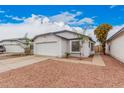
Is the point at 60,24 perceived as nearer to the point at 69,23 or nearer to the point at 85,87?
the point at 69,23

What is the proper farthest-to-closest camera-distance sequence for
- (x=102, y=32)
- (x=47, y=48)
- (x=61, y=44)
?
(x=102, y=32), (x=47, y=48), (x=61, y=44)

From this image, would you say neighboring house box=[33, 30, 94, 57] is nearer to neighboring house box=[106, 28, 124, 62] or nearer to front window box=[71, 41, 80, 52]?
front window box=[71, 41, 80, 52]

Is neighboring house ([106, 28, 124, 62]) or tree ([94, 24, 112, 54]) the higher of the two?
tree ([94, 24, 112, 54])

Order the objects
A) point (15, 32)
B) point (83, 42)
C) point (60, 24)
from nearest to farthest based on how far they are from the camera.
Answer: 1. point (83, 42)
2. point (60, 24)
3. point (15, 32)

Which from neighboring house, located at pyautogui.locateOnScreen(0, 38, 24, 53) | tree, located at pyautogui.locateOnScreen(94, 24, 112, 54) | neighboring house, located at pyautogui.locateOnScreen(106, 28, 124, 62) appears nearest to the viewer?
neighboring house, located at pyautogui.locateOnScreen(106, 28, 124, 62)

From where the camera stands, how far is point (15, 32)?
32.0 m

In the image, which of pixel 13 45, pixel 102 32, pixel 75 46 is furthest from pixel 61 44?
pixel 13 45

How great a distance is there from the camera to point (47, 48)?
58.5 ft

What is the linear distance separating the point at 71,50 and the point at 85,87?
12.0 metres

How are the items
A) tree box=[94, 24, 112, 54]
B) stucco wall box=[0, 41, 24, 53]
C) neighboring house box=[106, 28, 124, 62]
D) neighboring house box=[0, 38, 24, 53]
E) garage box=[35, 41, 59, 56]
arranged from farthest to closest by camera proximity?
tree box=[94, 24, 112, 54]
stucco wall box=[0, 41, 24, 53]
neighboring house box=[0, 38, 24, 53]
garage box=[35, 41, 59, 56]
neighboring house box=[106, 28, 124, 62]

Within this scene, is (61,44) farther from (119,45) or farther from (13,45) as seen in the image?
(13,45)

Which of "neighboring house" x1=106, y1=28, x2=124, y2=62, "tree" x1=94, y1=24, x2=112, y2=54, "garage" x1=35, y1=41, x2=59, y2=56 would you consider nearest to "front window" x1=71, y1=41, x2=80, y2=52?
"garage" x1=35, y1=41, x2=59, y2=56

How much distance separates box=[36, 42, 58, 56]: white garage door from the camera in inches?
663
